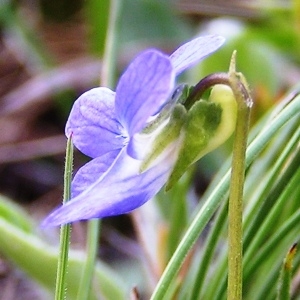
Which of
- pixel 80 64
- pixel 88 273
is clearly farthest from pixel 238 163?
pixel 80 64

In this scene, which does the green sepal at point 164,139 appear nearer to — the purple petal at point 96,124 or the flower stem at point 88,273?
the purple petal at point 96,124

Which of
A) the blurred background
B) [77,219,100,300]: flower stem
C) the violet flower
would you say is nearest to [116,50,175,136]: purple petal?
the violet flower

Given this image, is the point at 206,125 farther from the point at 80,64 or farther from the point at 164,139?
the point at 80,64

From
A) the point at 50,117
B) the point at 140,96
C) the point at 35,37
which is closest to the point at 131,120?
the point at 140,96

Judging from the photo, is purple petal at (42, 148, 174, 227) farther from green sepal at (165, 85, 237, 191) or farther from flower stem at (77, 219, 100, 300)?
flower stem at (77, 219, 100, 300)

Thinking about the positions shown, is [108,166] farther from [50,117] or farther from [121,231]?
[50,117]
